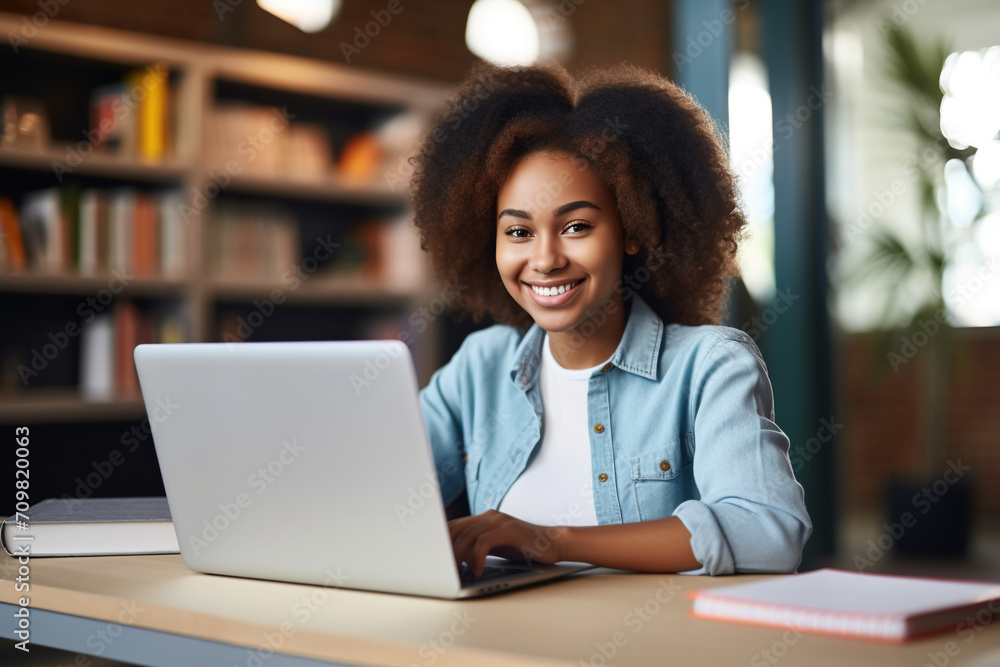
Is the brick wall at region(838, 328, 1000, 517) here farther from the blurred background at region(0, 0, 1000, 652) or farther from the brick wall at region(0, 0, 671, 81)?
the brick wall at region(0, 0, 671, 81)

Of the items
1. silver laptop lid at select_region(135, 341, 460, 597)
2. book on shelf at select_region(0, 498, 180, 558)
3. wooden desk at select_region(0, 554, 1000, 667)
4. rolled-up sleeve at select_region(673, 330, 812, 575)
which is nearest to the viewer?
wooden desk at select_region(0, 554, 1000, 667)

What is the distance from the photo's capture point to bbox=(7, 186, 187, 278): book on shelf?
3.24 metres

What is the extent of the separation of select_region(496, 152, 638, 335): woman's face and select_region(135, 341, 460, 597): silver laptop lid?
21.7 inches

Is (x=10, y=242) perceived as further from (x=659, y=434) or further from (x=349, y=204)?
(x=659, y=434)

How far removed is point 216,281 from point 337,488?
2799 mm

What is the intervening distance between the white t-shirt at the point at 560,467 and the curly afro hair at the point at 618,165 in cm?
21

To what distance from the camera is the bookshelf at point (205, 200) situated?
3318 mm

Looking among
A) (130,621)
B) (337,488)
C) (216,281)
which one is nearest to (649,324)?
(337,488)

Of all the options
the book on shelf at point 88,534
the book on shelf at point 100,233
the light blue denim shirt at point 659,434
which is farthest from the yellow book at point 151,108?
the book on shelf at point 88,534

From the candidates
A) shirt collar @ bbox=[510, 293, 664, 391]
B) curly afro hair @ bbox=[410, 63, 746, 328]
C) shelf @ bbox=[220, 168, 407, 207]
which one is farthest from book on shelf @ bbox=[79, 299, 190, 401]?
shirt collar @ bbox=[510, 293, 664, 391]

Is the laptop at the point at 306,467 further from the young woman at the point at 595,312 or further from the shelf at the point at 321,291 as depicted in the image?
the shelf at the point at 321,291

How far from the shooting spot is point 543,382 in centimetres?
154

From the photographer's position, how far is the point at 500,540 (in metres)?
1.04

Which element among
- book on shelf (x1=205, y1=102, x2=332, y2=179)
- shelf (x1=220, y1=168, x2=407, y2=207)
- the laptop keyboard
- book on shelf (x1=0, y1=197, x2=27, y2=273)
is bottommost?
the laptop keyboard
